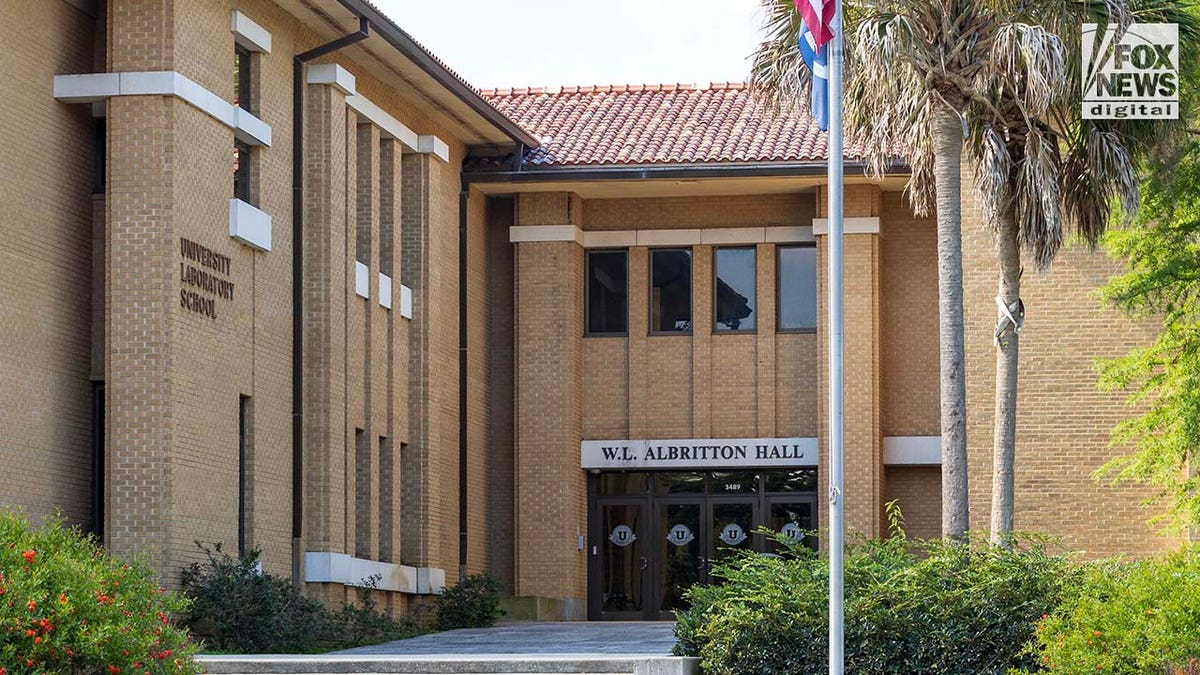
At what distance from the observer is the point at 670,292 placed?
32812 millimetres

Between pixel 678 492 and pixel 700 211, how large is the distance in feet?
16.3

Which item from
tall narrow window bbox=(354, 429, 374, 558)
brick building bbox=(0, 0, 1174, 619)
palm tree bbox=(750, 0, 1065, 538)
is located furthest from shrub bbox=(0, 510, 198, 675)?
tall narrow window bbox=(354, 429, 374, 558)

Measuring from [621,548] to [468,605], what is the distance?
4.81 m

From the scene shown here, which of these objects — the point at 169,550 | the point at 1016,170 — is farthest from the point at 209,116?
the point at 1016,170

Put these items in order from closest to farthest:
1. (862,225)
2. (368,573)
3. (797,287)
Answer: (368,573)
(862,225)
(797,287)

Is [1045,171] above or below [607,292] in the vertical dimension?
above

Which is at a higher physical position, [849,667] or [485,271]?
[485,271]

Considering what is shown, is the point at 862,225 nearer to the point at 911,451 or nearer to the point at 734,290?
the point at 734,290

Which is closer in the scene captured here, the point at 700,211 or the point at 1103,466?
the point at 1103,466

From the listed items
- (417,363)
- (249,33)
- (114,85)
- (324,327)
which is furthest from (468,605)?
(114,85)

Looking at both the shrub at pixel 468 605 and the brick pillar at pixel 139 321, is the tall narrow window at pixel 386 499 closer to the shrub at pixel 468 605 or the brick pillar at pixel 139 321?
the shrub at pixel 468 605

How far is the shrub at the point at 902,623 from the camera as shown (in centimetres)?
1698

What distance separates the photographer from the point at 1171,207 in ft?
84.9

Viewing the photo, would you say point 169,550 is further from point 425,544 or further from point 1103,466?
point 1103,466
